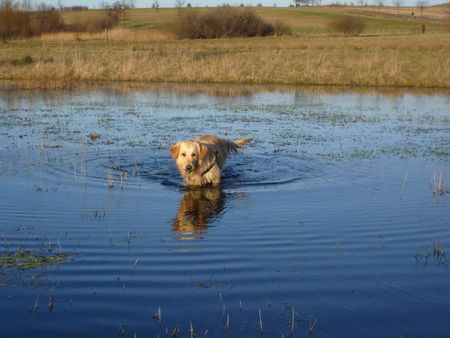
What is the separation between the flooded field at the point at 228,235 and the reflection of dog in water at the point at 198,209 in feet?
0.12

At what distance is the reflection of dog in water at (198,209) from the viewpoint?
826 centimetres

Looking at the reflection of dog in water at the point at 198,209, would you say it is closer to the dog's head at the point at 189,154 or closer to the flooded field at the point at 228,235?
the flooded field at the point at 228,235

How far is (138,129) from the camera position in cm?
1678

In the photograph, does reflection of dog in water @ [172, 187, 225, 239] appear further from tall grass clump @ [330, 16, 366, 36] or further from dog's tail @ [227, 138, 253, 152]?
tall grass clump @ [330, 16, 366, 36]

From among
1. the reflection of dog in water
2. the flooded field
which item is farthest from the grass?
the reflection of dog in water

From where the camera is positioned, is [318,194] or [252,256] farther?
[318,194]

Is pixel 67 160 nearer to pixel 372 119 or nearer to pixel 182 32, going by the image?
pixel 372 119

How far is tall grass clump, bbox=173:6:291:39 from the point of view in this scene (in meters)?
67.6

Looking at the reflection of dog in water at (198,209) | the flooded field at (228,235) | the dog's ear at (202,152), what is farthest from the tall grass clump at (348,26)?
the reflection of dog in water at (198,209)

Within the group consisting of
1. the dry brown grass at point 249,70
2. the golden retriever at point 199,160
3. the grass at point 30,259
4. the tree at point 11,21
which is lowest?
the grass at point 30,259

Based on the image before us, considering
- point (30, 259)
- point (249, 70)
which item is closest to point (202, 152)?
point (30, 259)

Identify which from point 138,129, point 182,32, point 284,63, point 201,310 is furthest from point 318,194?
point 182,32

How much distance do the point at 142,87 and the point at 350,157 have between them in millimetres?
17960

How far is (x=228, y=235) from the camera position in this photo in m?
7.84
